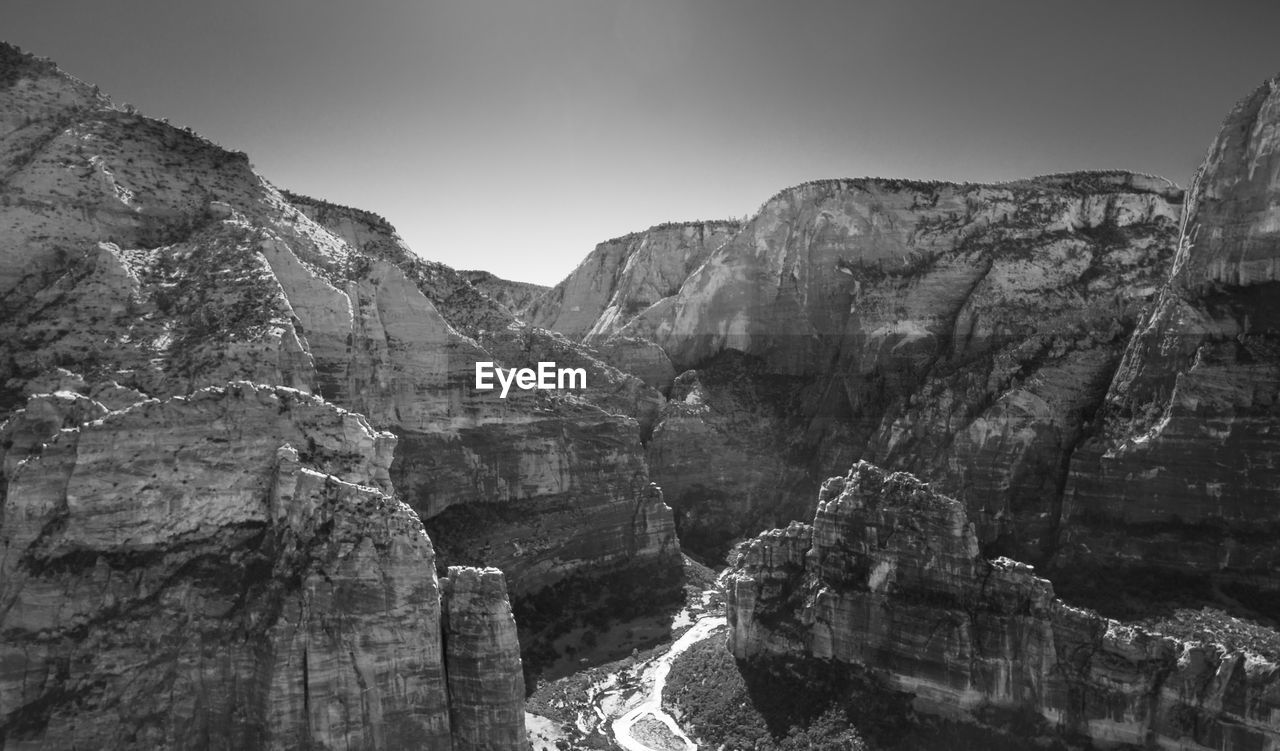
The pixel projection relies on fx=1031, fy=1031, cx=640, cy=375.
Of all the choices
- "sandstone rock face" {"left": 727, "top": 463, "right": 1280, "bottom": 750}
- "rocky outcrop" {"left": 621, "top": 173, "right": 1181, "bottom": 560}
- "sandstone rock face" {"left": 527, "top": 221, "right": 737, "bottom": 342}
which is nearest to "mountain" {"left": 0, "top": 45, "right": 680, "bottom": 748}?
"sandstone rock face" {"left": 727, "top": 463, "right": 1280, "bottom": 750}

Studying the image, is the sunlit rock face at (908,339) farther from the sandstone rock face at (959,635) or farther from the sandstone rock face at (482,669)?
the sandstone rock face at (482,669)

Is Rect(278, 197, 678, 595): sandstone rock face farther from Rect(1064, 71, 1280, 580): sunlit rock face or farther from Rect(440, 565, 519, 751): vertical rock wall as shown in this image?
Rect(1064, 71, 1280, 580): sunlit rock face

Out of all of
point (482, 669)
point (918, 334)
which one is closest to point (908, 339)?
point (918, 334)

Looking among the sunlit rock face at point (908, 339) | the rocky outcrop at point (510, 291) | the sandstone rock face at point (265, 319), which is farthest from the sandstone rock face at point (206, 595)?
the rocky outcrop at point (510, 291)

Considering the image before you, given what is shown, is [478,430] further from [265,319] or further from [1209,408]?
[1209,408]

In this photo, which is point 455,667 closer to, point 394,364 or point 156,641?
point 156,641

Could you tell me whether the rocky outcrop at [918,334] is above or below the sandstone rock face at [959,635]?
above

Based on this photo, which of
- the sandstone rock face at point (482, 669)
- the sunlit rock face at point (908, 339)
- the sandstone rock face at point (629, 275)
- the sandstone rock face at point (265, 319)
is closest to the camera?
the sandstone rock face at point (482, 669)
